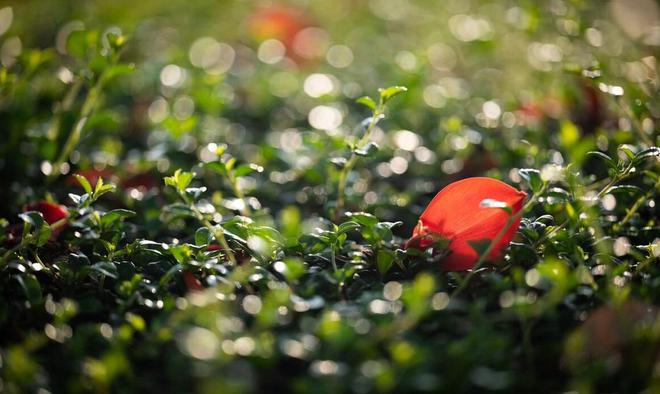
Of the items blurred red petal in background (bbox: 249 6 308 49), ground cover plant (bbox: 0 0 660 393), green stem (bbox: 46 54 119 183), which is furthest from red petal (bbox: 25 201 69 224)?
blurred red petal in background (bbox: 249 6 308 49)

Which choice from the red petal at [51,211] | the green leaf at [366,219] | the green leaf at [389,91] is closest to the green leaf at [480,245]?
the green leaf at [366,219]

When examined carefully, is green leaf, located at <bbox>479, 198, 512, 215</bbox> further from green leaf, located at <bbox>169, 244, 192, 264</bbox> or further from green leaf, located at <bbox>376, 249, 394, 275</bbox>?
green leaf, located at <bbox>169, 244, 192, 264</bbox>

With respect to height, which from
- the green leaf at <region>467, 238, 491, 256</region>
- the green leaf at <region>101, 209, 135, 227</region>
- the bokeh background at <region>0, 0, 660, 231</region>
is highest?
the green leaf at <region>101, 209, 135, 227</region>

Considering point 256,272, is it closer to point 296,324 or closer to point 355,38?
point 296,324

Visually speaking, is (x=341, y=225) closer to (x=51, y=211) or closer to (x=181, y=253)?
(x=181, y=253)

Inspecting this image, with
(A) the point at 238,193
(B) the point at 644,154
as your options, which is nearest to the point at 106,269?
(A) the point at 238,193

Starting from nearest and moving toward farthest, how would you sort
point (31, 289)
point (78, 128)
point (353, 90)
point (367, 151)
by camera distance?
1. point (31, 289)
2. point (367, 151)
3. point (78, 128)
4. point (353, 90)

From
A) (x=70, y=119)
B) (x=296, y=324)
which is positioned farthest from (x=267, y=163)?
(x=296, y=324)

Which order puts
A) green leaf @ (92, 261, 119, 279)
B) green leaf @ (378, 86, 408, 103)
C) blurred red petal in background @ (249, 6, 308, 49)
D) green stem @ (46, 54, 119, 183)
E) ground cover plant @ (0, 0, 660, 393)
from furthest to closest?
blurred red petal in background @ (249, 6, 308, 49)
green stem @ (46, 54, 119, 183)
green leaf @ (378, 86, 408, 103)
green leaf @ (92, 261, 119, 279)
ground cover plant @ (0, 0, 660, 393)

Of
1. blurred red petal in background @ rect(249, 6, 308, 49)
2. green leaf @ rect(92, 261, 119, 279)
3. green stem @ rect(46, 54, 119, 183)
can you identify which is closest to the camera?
green leaf @ rect(92, 261, 119, 279)
